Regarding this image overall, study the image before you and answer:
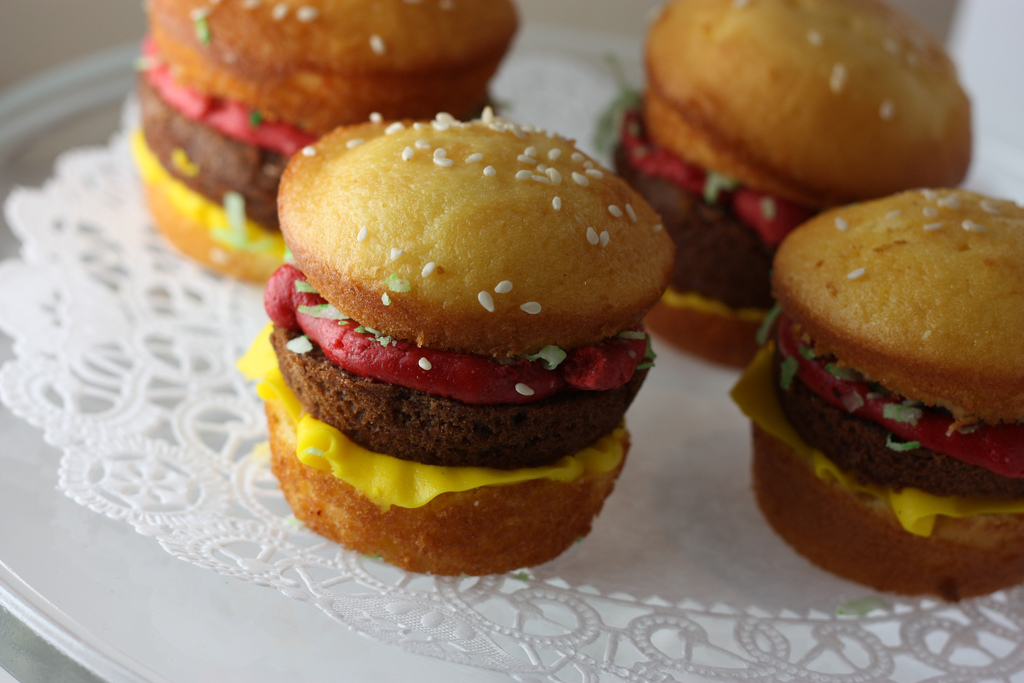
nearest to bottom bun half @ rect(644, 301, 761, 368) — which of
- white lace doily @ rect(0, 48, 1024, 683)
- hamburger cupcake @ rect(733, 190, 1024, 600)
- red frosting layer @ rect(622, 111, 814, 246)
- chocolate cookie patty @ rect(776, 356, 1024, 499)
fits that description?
white lace doily @ rect(0, 48, 1024, 683)

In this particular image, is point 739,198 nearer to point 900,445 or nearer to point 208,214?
point 900,445

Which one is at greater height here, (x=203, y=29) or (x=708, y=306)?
(x=203, y=29)

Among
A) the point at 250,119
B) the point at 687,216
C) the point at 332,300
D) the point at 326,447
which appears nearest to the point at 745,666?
the point at 326,447

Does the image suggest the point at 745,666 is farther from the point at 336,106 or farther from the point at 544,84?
the point at 544,84

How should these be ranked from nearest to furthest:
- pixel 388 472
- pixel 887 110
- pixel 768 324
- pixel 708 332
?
pixel 388 472, pixel 768 324, pixel 887 110, pixel 708 332

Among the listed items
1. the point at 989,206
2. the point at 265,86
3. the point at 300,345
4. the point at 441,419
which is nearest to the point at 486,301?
the point at 441,419

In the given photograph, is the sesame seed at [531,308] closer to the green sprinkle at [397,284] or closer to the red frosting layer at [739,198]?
the green sprinkle at [397,284]

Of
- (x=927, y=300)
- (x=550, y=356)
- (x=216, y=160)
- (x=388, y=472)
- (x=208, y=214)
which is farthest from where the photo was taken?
(x=208, y=214)
